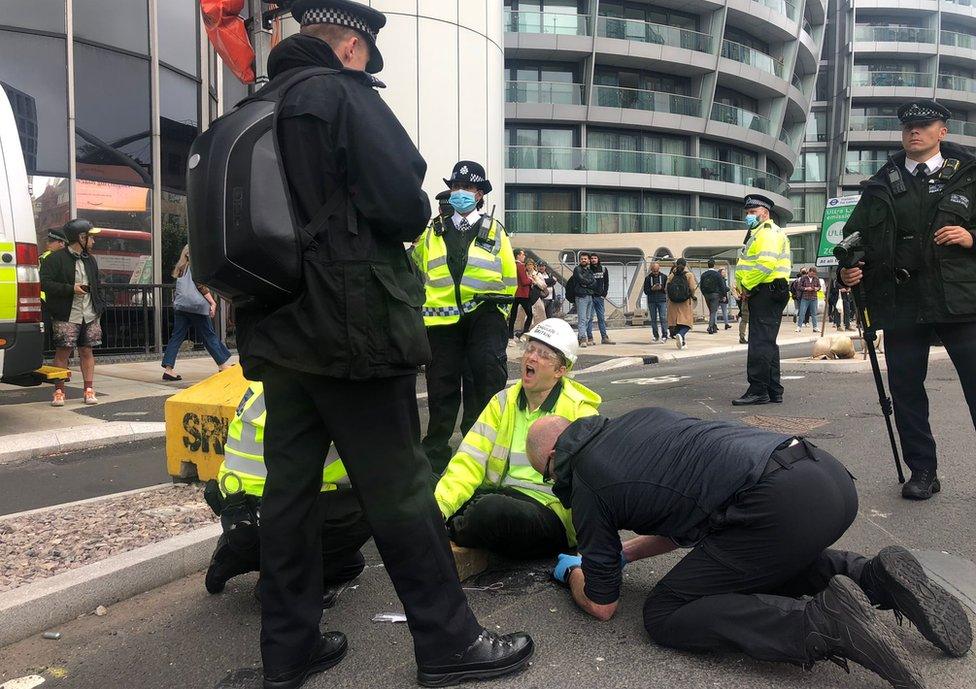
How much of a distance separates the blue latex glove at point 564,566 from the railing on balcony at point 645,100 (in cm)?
3698

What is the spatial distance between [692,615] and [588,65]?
123 feet

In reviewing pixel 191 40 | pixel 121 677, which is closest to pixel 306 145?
pixel 121 677

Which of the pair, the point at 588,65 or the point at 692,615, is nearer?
the point at 692,615

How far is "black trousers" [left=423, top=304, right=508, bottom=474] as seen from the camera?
481cm

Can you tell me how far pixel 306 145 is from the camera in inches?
83.1

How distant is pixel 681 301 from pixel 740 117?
1199 inches

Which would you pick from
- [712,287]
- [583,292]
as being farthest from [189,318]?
[712,287]

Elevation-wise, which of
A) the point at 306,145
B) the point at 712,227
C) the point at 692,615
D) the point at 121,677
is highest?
the point at 712,227

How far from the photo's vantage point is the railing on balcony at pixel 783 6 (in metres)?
40.4

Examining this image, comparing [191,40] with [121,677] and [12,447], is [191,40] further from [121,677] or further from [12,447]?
[121,677]

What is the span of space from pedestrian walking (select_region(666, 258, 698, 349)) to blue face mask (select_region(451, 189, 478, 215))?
32.3 feet

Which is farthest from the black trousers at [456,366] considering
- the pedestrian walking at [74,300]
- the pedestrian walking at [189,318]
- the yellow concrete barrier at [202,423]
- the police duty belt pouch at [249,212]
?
the pedestrian walking at [189,318]

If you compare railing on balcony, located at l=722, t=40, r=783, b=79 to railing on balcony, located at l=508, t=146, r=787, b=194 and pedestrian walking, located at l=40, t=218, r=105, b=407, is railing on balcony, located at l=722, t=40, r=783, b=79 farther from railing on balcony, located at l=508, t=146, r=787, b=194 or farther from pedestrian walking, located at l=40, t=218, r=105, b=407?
pedestrian walking, located at l=40, t=218, r=105, b=407

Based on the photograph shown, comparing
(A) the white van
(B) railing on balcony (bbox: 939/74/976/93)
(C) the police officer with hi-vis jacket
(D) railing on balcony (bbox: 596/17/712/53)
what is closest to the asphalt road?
(C) the police officer with hi-vis jacket
